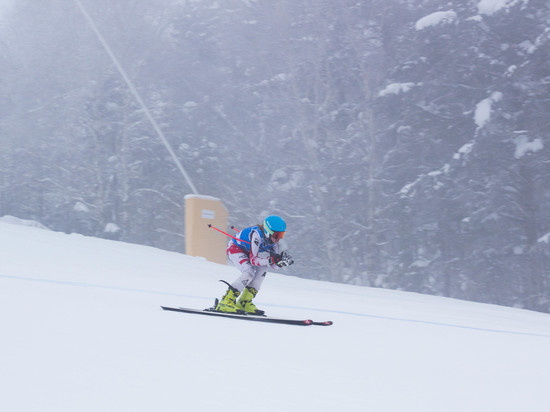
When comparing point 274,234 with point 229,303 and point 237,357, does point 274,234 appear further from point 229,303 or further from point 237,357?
point 237,357

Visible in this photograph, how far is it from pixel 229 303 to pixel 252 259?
1.64ft

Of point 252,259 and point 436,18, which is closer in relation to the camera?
point 252,259

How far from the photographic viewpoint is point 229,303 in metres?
6.52

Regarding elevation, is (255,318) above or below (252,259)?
below

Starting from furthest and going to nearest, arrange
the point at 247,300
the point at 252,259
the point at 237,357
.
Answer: the point at 247,300 < the point at 252,259 < the point at 237,357

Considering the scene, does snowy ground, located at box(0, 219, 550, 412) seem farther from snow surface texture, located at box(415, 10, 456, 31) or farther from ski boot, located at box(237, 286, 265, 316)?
snow surface texture, located at box(415, 10, 456, 31)

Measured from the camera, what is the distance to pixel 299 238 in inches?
873

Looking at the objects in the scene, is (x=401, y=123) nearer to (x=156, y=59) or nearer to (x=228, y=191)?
(x=228, y=191)

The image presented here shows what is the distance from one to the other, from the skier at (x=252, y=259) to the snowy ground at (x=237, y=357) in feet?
1.79

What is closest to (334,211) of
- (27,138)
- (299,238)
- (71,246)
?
(299,238)

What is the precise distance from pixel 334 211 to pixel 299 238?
1.53 metres

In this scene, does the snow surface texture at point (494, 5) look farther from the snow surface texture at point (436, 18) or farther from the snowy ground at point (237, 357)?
the snowy ground at point (237, 357)

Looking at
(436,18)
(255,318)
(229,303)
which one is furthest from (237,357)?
(436,18)

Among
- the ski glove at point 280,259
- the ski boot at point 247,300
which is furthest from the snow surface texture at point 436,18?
the ski boot at point 247,300
